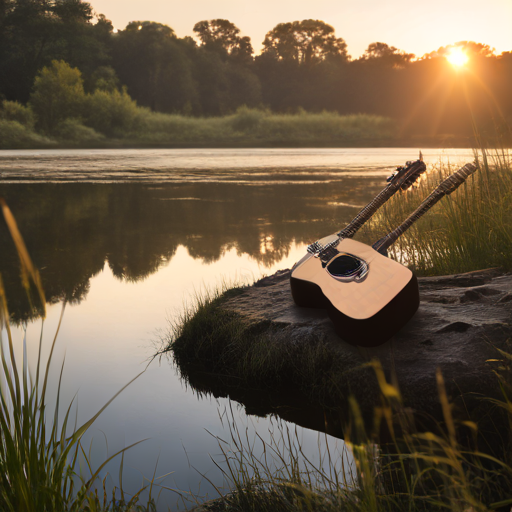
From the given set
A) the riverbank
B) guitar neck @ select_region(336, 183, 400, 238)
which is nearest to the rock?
guitar neck @ select_region(336, 183, 400, 238)

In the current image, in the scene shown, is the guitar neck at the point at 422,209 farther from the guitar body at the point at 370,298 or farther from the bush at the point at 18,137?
the bush at the point at 18,137

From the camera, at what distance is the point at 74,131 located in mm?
33531

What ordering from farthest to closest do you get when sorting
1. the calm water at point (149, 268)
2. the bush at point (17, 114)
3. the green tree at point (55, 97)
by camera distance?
1. the green tree at point (55, 97)
2. the bush at point (17, 114)
3. the calm water at point (149, 268)

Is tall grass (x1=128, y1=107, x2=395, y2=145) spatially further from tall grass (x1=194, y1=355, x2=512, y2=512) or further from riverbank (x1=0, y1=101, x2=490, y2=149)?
tall grass (x1=194, y1=355, x2=512, y2=512)

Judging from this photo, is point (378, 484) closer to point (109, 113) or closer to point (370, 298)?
point (370, 298)

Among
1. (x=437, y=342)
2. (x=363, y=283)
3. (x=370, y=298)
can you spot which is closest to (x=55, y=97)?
(x=363, y=283)

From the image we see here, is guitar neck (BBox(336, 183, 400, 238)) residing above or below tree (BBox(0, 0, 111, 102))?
below

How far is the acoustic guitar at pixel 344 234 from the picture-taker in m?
3.07

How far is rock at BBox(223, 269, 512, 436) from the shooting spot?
7.70ft

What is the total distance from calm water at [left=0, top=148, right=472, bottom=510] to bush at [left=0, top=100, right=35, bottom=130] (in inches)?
836

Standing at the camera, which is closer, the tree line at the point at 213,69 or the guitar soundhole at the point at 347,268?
the guitar soundhole at the point at 347,268

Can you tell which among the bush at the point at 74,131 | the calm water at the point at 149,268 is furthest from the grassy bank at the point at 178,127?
the calm water at the point at 149,268

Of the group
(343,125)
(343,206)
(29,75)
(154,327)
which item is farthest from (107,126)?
(154,327)

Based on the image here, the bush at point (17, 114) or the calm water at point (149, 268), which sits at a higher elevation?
the bush at point (17, 114)
